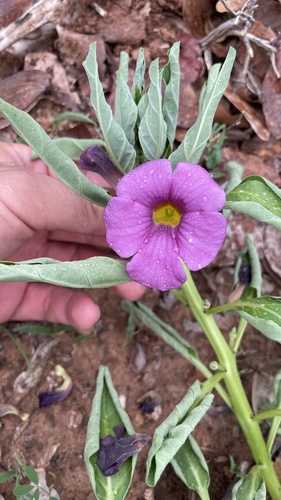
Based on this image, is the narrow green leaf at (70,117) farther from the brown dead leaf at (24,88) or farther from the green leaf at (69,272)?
the green leaf at (69,272)

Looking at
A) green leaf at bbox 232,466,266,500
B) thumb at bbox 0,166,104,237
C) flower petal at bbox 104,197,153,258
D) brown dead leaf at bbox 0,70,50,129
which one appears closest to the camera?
flower petal at bbox 104,197,153,258

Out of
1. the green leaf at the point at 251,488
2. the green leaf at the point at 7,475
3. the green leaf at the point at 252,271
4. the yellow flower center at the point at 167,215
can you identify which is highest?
the yellow flower center at the point at 167,215

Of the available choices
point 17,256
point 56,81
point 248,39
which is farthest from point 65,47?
point 17,256

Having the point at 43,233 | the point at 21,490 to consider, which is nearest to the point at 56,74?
the point at 43,233

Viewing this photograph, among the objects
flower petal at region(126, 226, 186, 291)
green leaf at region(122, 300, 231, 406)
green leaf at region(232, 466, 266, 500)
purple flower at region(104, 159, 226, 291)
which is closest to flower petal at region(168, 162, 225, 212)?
purple flower at region(104, 159, 226, 291)

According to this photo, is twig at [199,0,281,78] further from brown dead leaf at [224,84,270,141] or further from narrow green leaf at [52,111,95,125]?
narrow green leaf at [52,111,95,125]

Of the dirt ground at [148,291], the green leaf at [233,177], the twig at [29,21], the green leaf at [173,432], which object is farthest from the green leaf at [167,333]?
the twig at [29,21]

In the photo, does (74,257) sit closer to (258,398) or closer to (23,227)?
(23,227)

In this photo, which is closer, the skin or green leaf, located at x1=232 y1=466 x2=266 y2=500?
green leaf, located at x1=232 y1=466 x2=266 y2=500
